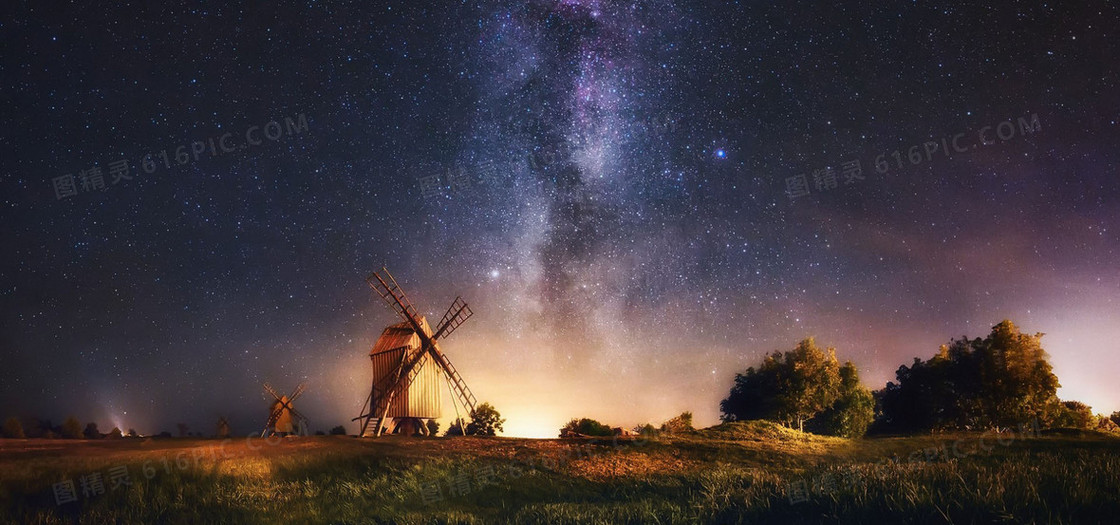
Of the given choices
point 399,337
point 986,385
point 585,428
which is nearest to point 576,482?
point 585,428

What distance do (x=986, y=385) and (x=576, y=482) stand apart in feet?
118

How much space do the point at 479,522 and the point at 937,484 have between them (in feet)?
23.8

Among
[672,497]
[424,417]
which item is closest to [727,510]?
[672,497]

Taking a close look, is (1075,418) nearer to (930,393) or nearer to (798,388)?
(930,393)

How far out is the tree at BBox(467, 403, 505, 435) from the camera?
44531 millimetres

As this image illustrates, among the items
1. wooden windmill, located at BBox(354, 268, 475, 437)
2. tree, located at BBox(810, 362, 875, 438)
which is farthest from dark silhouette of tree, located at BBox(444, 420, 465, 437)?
tree, located at BBox(810, 362, 875, 438)

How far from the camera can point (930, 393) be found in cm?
4578

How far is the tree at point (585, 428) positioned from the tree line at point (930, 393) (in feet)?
62.8

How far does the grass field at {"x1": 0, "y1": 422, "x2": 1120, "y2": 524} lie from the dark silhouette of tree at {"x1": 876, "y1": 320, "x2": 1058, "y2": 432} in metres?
8.44

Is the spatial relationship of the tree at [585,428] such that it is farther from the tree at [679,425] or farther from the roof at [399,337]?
the roof at [399,337]

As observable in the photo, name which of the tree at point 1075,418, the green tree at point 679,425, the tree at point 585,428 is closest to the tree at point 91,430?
the tree at point 585,428

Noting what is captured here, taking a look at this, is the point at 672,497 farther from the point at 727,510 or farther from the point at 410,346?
the point at 410,346

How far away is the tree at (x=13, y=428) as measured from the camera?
35500mm

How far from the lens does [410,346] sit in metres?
42.6
